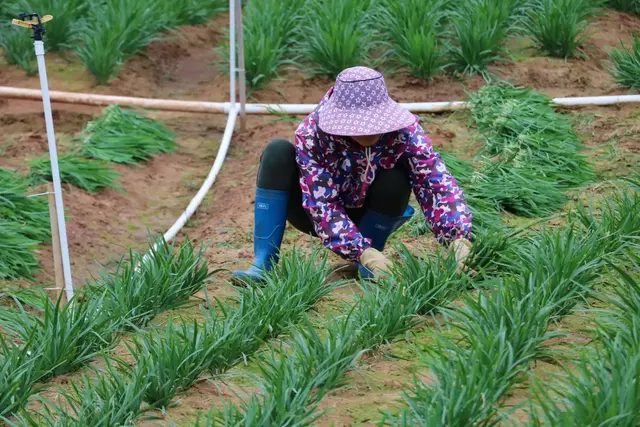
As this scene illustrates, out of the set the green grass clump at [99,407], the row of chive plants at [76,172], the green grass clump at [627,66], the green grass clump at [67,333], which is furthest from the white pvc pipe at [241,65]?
the green grass clump at [99,407]

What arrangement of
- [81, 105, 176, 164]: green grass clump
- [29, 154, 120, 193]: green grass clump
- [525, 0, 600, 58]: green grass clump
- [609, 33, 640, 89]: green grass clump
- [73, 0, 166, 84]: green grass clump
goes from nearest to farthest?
[29, 154, 120, 193]: green grass clump → [81, 105, 176, 164]: green grass clump → [609, 33, 640, 89]: green grass clump → [525, 0, 600, 58]: green grass clump → [73, 0, 166, 84]: green grass clump

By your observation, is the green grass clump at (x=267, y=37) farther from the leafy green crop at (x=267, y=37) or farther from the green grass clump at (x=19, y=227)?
the green grass clump at (x=19, y=227)

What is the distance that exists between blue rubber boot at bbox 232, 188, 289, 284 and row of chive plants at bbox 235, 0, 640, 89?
2486mm

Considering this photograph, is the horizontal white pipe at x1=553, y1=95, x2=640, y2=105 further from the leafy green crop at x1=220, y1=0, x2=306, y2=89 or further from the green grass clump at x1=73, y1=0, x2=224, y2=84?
the green grass clump at x1=73, y1=0, x2=224, y2=84

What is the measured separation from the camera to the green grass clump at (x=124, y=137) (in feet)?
17.1

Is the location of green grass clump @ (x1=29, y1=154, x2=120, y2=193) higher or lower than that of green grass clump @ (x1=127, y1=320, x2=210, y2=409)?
lower

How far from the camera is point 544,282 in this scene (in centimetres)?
267

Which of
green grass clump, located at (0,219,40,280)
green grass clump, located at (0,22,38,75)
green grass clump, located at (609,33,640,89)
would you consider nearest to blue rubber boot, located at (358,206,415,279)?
green grass clump, located at (0,219,40,280)

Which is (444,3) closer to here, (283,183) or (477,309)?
(283,183)

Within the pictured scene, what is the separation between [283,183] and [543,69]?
2.91 metres

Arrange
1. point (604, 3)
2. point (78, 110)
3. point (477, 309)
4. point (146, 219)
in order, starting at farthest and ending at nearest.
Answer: point (604, 3) → point (78, 110) → point (146, 219) → point (477, 309)

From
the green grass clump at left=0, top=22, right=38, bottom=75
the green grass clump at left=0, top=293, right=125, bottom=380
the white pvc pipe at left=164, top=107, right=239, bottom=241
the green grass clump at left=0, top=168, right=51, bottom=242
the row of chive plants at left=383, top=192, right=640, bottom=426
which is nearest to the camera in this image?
the row of chive plants at left=383, top=192, right=640, bottom=426

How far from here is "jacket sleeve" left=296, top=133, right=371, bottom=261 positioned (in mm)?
3129

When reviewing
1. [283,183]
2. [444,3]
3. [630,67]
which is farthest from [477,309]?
[444,3]
